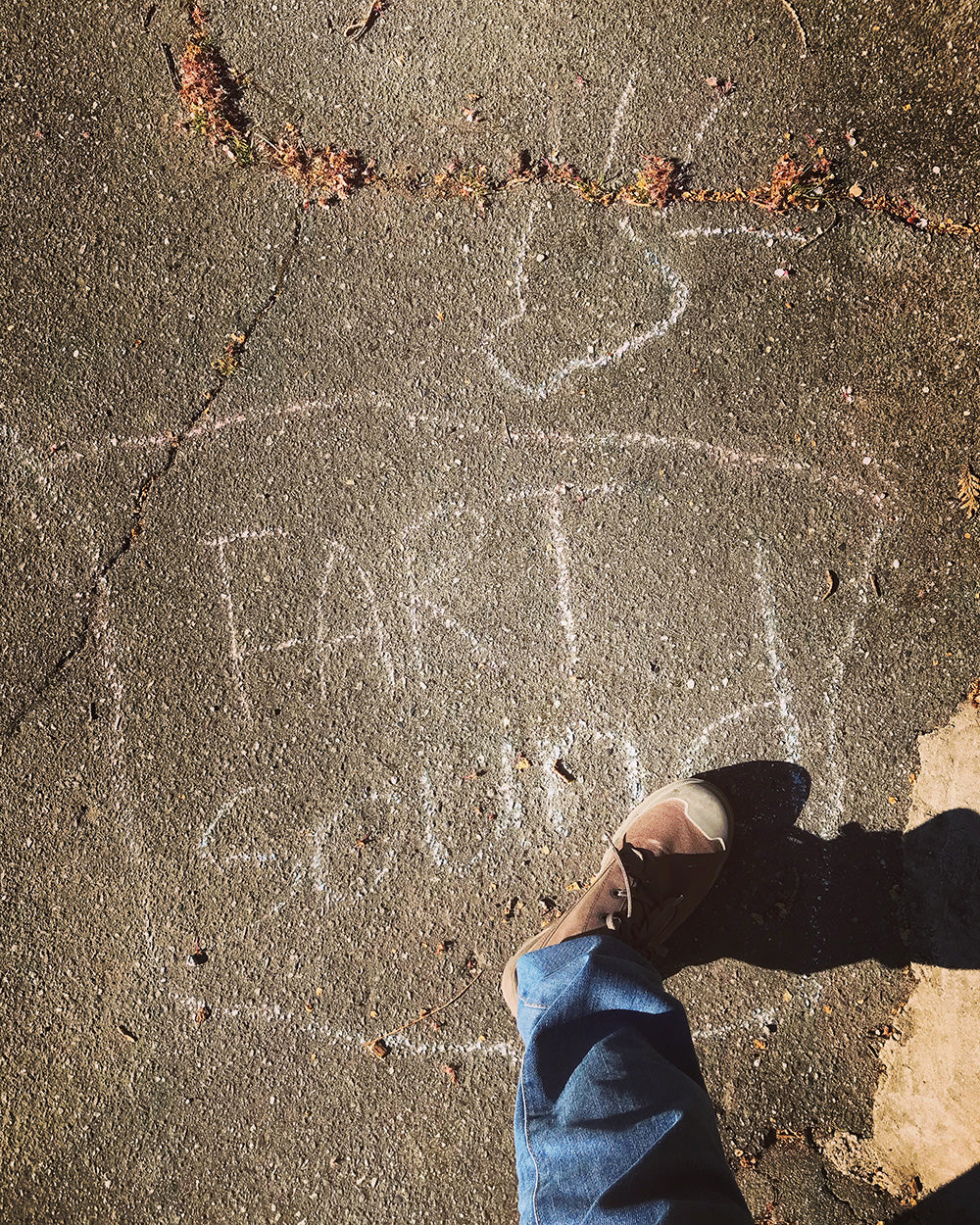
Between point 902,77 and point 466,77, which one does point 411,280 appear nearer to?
point 466,77

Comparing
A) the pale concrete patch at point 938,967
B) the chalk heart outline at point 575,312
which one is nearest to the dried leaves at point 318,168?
the chalk heart outline at point 575,312

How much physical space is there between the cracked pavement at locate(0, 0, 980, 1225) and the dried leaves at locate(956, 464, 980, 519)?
4 centimetres

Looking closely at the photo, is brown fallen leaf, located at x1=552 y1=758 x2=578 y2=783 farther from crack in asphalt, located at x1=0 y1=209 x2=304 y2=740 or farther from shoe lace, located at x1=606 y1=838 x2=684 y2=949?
crack in asphalt, located at x1=0 y1=209 x2=304 y2=740

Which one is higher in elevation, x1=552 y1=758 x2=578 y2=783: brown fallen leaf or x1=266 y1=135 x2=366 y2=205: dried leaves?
x1=266 y1=135 x2=366 y2=205: dried leaves

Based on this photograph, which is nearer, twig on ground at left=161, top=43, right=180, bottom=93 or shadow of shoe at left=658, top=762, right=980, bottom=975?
shadow of shoe at left=658, top=762, right=980, bottom=975

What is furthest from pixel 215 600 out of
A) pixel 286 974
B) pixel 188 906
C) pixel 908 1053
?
pixel 908 1053

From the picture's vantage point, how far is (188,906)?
2531 mm

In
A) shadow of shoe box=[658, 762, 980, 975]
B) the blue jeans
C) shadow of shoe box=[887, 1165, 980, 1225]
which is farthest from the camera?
shadow of shoe box=[658, 762, 980, 975]

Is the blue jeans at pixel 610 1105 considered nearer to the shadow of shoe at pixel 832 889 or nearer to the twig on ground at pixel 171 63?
the shadow of shoe at pixel 832 889

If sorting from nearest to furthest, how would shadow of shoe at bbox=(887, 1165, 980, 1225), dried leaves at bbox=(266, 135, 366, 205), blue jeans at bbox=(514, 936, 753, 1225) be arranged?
blue jeans at bbox=(514, 936, 753, 1225), shadow of shoe at bbox=(887, 1165, 980, 1225), dried leaves at bbox=(266, 135, 366, 205)

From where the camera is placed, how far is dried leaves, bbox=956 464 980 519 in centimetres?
248

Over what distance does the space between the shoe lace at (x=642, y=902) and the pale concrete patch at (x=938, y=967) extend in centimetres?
82

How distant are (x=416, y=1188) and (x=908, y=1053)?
1.67m

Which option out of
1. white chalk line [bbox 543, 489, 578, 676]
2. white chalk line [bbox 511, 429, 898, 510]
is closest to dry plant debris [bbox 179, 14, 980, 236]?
white chalk line [bbox 511, 429, 898, 510]
